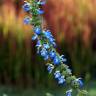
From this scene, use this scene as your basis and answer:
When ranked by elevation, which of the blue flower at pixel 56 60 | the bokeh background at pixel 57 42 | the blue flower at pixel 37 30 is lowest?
the blue flower at pixel 56 60

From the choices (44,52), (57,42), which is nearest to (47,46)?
(44,52)

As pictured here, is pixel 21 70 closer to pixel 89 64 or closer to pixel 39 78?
pixel 39 78

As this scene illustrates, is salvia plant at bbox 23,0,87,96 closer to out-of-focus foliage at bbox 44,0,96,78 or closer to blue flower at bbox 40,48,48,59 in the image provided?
blue flower at bbox 40,48,48,59

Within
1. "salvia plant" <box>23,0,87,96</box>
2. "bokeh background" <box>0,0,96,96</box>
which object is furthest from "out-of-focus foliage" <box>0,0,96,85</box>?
"salvia plant" <box>23,0,87,96</box>

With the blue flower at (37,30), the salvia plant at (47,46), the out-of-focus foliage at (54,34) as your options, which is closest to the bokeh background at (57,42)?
the out-of-focus foliage at (54,34)

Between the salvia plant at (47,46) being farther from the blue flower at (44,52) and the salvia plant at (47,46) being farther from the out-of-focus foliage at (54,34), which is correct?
the out-of-focus foliage at (54,34)

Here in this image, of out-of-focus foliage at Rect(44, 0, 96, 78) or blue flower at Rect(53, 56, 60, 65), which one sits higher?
out-of-focus foliage at Rect(44, 0, 96, 78)

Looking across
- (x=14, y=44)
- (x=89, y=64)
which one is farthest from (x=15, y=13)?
(x=89, y=64)
